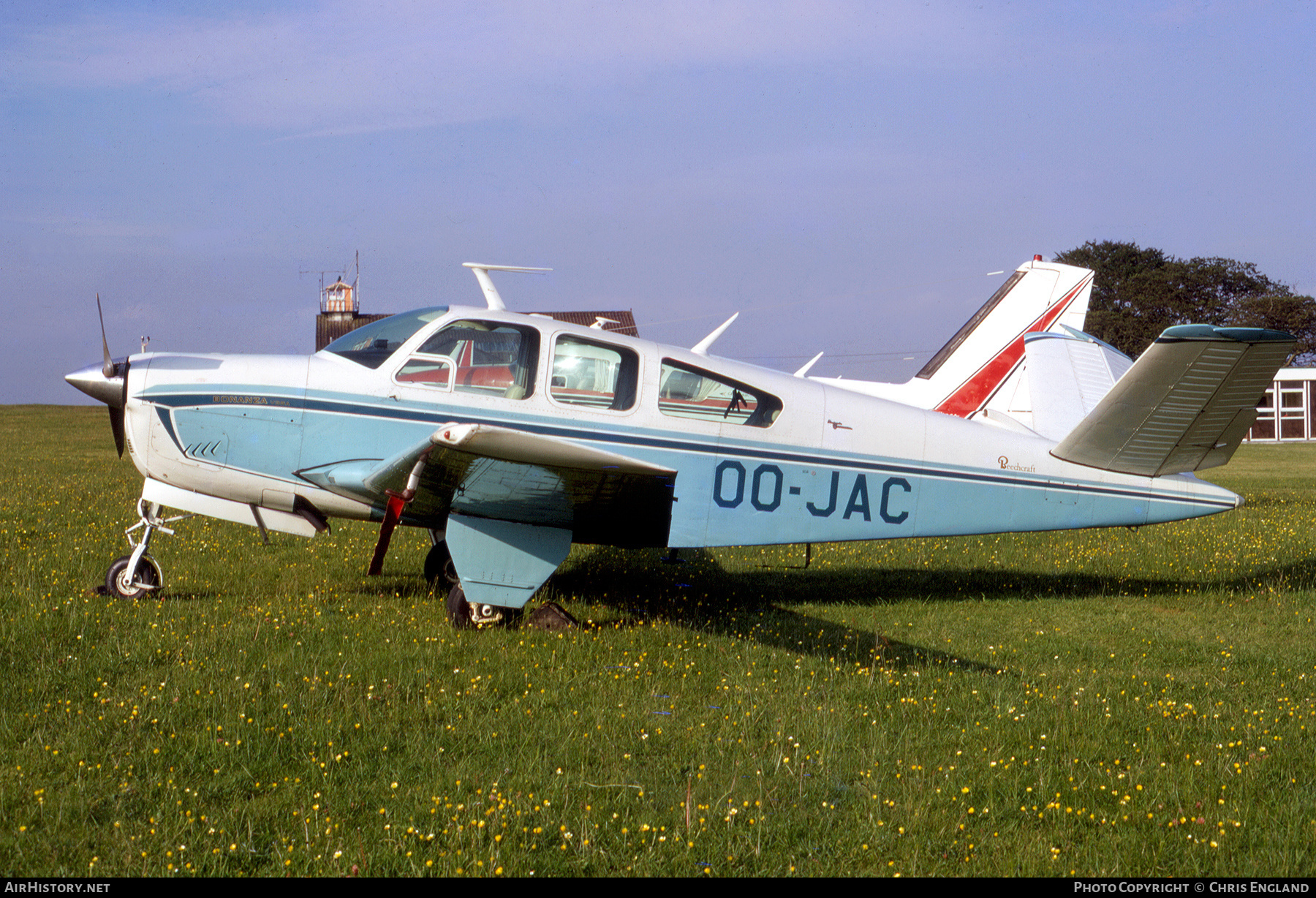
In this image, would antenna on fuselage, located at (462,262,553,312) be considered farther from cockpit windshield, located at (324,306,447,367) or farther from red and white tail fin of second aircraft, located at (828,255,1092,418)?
red and white tail fin of second aircraft, located at (828,255,1092,418)

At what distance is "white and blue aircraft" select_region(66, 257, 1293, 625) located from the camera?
640cm

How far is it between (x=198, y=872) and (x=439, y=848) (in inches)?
30.8

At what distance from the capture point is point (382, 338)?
679 centimetres

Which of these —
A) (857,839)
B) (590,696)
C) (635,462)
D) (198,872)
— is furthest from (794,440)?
(198,872)

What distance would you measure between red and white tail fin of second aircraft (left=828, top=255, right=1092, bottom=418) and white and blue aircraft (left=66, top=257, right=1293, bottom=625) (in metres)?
4.99

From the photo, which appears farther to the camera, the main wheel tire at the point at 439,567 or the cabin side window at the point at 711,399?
the main wheel tire at the point at 439,567

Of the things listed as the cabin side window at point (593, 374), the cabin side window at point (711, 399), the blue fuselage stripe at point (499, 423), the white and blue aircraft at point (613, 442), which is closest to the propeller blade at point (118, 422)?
the white and blue aircraft at point (613, 442)

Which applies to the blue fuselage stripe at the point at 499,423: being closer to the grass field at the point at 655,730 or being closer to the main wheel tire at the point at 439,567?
the grass field at the point at 655,730

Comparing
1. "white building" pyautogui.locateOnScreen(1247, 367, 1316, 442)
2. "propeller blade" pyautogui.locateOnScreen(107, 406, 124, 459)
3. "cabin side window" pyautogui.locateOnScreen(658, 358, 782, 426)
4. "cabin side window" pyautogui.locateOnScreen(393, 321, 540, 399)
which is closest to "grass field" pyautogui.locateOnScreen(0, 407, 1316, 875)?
"propeller blade" pyautogui.locateOnScreen(107, 406, 124, 459)

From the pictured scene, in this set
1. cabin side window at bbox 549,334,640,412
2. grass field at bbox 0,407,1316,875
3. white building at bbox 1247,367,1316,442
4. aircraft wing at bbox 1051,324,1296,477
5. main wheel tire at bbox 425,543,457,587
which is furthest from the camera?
white building at bbox 1247,367,1316,442

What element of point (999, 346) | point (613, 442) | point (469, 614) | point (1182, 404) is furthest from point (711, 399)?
point (999, 346)

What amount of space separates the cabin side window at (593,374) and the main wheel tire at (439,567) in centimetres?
218

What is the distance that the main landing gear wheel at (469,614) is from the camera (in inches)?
256

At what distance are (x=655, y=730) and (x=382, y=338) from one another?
3736mm
